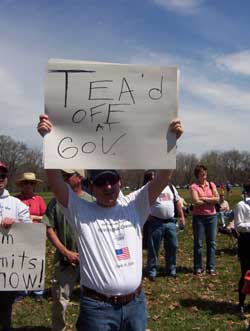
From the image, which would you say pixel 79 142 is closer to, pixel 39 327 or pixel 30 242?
pixel 30 242

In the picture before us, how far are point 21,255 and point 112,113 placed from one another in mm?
2328

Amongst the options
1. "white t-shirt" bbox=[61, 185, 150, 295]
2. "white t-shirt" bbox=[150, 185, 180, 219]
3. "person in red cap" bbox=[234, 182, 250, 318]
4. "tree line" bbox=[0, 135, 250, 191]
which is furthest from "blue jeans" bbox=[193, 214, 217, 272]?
"tree line" bbox=[0, 135, 250, 191]

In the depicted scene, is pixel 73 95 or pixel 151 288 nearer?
pixel 73 95

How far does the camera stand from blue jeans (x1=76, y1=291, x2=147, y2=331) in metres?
3.25

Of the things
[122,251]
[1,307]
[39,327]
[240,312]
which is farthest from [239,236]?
[122,251]

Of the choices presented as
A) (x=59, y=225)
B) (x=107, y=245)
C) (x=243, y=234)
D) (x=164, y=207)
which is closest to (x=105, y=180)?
(x=107, y=245)

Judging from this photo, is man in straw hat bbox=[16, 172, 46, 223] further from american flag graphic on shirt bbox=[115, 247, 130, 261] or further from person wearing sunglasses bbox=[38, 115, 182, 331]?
american flag graphic on shirt bbox=[115, 247, 130, 261]

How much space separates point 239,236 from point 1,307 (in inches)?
142

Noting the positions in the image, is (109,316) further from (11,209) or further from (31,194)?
(31,194)

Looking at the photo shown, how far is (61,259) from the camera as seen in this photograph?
5.72 meters

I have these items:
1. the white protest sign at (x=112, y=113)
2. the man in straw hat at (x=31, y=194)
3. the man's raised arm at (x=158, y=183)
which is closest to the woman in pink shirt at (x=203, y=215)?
the man in straw hat at (x=31, y=194)

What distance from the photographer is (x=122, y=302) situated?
332cm

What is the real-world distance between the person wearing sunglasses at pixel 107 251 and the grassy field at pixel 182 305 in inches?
146

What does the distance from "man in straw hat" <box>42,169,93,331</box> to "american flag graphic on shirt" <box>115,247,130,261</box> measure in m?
2.18
